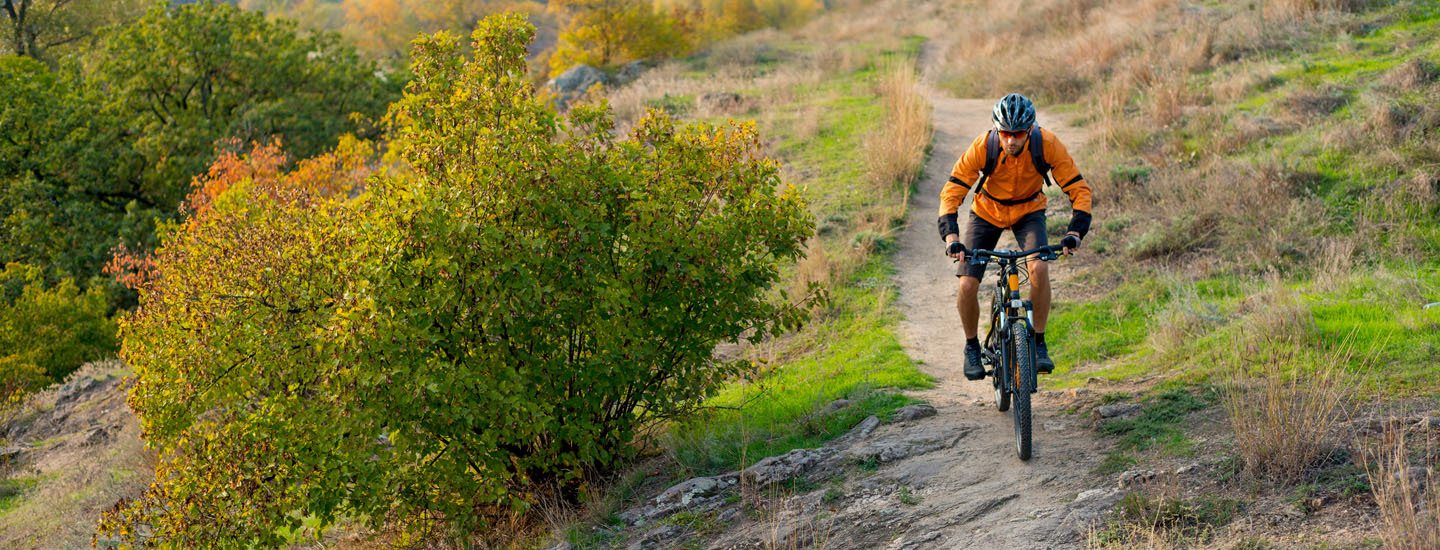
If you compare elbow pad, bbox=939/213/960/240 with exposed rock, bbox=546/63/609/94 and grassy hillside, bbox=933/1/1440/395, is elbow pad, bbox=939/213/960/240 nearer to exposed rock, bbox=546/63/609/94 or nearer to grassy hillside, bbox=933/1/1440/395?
grassy hillside, bbox=933/1/1440/395

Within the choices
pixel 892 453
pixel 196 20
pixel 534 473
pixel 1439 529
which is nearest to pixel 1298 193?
pixel 892 453

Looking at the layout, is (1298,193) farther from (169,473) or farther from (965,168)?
(169,473)

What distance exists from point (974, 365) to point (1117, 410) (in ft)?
2.88

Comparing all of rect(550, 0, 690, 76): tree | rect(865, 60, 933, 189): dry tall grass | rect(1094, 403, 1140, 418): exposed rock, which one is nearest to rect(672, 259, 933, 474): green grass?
rect(1094, 403, 1140, 418): exposed rock

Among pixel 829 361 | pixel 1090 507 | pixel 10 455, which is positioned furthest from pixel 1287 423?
pixel 10 455

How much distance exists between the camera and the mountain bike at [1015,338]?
5.46 metres

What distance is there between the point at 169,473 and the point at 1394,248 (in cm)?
926

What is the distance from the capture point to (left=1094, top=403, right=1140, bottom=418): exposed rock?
6.02 metres

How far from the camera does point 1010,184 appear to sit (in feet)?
20.2

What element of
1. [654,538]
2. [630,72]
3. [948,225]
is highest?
[630,72]

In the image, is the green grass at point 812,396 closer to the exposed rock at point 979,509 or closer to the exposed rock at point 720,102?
the exposed rock at point 979,509

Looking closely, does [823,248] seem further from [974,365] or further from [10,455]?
[10,455]

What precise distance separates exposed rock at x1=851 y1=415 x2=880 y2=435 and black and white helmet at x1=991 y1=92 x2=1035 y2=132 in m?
2.12

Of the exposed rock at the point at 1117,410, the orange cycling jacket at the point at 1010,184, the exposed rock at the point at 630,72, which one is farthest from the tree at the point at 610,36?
the exposed rock at the point at 1117,410
